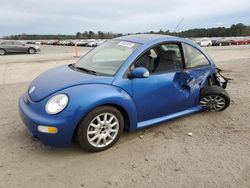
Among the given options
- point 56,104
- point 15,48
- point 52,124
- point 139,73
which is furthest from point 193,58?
point 15,48

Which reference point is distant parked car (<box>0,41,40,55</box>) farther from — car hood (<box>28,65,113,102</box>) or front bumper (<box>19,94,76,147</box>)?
front bumper (<box>19,94,76,147</box>)

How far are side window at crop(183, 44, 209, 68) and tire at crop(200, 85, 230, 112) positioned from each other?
17.9 inches

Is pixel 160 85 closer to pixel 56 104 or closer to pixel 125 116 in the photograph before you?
pixel 125 116

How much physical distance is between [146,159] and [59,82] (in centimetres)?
151

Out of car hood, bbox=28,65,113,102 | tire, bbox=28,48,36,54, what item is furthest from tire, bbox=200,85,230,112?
tire, bbox=28,48,36,54

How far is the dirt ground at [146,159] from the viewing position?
2936mm

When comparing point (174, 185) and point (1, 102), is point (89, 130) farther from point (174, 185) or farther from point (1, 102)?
point (1, 102)

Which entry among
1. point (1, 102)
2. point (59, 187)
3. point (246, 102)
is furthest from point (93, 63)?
point (246, 102)

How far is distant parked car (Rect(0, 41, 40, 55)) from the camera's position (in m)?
23.7

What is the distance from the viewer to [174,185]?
9.37 feet

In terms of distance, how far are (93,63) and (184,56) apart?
4.90ft

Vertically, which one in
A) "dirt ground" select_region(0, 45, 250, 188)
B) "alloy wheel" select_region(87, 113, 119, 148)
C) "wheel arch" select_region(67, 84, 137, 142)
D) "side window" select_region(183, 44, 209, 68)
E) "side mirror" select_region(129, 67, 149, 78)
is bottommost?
"dirt ground" select_region(0, 45, 250, 188)

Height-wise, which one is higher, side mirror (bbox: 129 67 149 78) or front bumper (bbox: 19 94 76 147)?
side mirror (bbox: 129 67 149 78)

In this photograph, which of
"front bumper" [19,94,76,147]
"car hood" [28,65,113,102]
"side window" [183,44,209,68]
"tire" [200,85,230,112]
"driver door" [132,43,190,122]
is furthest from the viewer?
"tire" [200,85,230,112]
